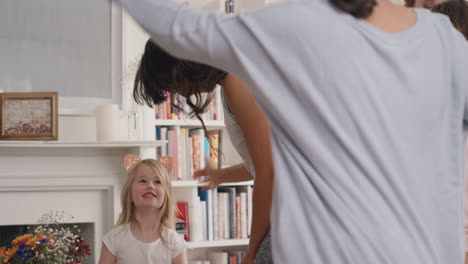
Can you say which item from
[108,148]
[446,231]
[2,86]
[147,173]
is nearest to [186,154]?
[108,148]

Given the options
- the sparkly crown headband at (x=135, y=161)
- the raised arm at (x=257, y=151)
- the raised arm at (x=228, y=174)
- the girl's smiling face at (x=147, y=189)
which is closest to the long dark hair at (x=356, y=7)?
the raised arm at (x=257, y=151)

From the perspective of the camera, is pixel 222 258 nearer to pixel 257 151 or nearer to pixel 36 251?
pixel 36 251

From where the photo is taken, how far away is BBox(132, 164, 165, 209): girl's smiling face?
2.70 metres

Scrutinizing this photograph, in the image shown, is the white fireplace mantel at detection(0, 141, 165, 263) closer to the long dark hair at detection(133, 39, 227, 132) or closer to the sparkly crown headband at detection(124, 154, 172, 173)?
the sparkly crown headband at detection(124, 154, 172, 173)

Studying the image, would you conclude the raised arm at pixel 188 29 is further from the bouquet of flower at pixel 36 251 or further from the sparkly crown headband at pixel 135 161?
the sparkly crown headband at pixel 135 161

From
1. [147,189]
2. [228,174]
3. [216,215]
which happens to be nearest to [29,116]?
[147,189]

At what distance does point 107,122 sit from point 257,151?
90.3 inches

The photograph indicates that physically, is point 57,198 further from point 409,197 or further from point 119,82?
point 409,197

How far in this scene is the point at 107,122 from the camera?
310 cm

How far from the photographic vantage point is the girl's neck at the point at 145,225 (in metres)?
2.69

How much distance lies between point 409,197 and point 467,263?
0.80 metres

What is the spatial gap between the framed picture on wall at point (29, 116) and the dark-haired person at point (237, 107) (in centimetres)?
215

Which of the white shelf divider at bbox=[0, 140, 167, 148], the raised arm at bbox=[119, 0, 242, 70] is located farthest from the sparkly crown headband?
the raised arm at bbox=[119, 0, 242, 70]

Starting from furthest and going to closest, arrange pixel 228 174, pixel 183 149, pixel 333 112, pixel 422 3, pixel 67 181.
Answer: pixel 183 149
pixel 67 181
pixel 422 3
pixel 228 174
pixel 333 112
